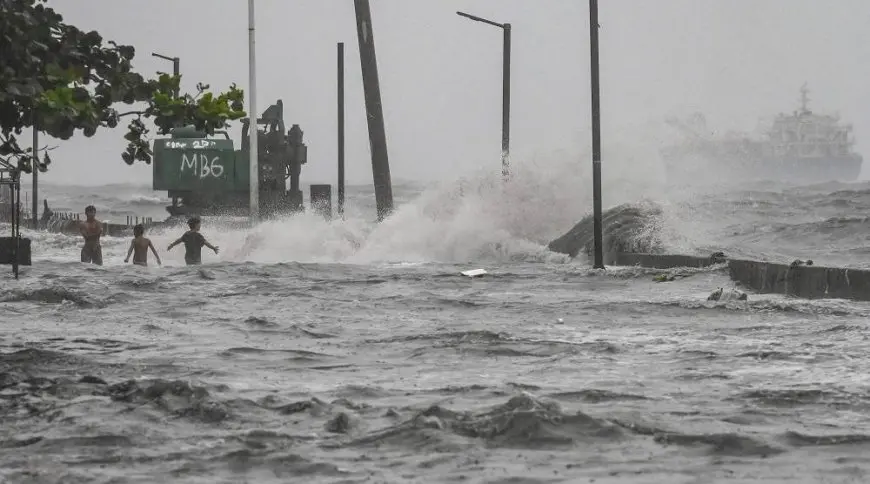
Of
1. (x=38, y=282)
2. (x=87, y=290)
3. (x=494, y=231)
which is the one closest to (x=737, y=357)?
(x=87, y=290)

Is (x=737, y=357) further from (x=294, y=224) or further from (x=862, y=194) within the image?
(x=862, y=194)

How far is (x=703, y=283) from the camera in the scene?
22.8 meters

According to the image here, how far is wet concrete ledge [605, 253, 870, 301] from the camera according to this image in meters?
18.8

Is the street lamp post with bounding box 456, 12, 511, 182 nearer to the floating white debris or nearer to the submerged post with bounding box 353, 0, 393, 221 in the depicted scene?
the submerged post with bounding box 353, 0, 393, 221

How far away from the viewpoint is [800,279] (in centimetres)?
2016

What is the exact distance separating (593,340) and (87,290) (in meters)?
9.19

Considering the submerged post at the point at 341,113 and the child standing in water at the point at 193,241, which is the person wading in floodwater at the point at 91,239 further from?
the submerged post at the point at 341,113

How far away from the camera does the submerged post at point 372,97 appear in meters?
38.8

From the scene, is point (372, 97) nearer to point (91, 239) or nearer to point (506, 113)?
point (506, 113)

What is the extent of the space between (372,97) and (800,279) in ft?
66.1

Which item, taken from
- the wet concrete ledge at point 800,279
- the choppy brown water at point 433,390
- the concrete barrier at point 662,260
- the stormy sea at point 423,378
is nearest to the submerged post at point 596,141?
the concrete barrier at point 662,260

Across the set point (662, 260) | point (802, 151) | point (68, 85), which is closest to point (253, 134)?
point (662, 260)

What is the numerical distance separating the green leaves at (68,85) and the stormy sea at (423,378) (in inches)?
77.7

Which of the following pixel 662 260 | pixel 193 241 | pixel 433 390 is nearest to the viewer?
pixel 433 390
